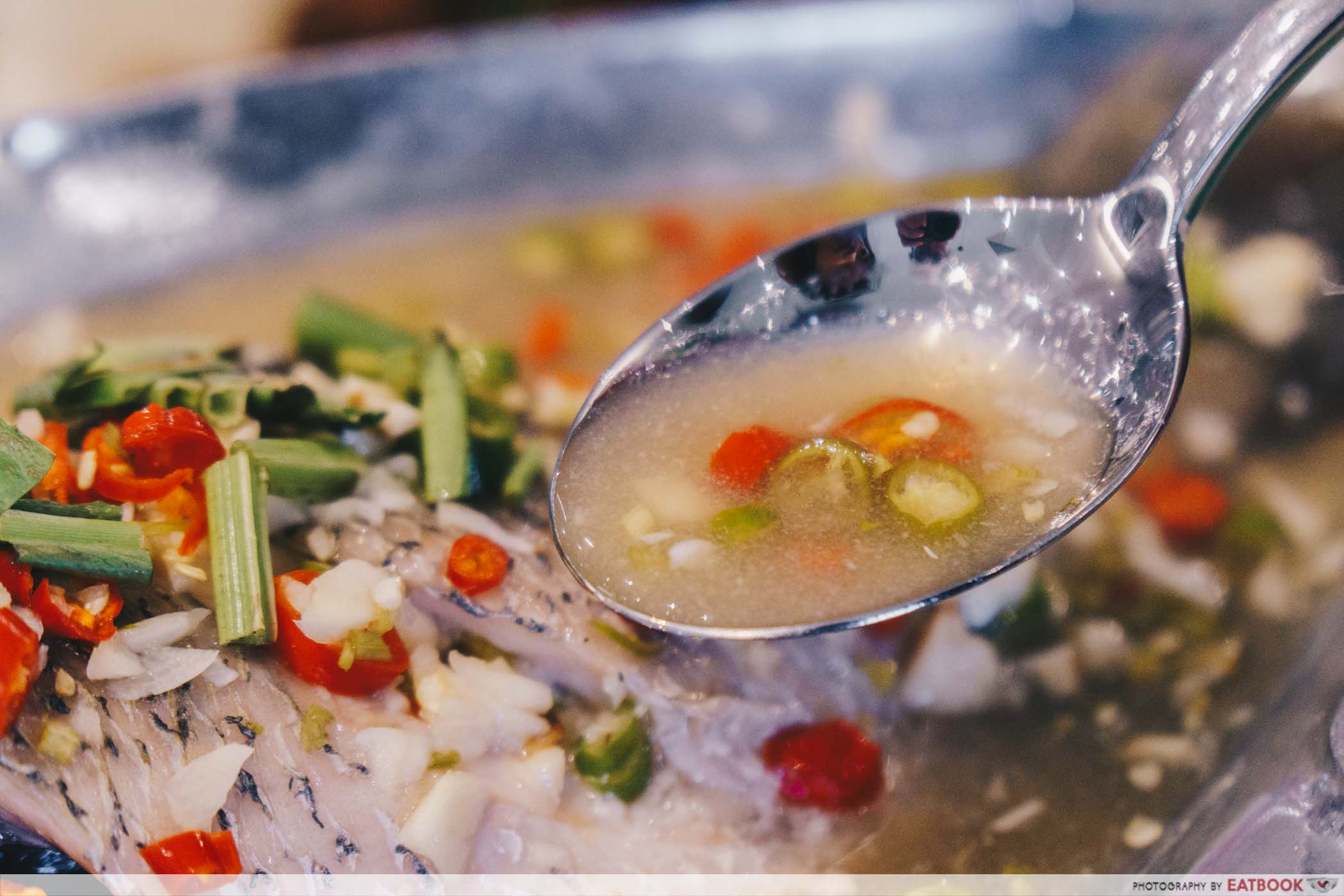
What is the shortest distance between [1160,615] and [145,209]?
2.55 meters

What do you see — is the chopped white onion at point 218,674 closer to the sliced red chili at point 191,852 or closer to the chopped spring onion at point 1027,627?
the sliced red chili at point 191,852

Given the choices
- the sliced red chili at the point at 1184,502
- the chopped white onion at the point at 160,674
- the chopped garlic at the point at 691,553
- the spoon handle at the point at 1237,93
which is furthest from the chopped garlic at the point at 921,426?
the chopped white onion at the point at 160,674

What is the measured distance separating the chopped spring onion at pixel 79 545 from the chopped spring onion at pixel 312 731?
0.26 m

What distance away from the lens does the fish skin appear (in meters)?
1.18

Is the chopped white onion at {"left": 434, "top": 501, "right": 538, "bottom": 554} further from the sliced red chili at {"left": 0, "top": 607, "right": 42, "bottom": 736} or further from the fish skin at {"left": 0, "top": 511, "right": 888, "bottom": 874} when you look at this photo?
the sliced red chili at {"left": 0, "top": 607, "right": 42, "bottom": 736}

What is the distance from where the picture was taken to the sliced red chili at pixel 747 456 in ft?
4.30

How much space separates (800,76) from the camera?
2.73 m

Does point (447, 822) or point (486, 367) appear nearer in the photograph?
point (447, 822)

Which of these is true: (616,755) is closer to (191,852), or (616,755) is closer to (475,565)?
(475,565)

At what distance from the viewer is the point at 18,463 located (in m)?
1.18

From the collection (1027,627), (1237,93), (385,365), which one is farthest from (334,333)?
(1237,93)

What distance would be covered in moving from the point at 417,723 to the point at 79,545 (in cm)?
46

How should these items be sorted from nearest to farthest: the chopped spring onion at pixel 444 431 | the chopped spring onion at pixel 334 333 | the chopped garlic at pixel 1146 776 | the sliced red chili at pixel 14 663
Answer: the sliced red chili at pixel 14 663 → the chopped spring onion at pixel 444 431 → the chopped garlic at pixel 1146 776 → the chopped spring onion at pixel 334 333

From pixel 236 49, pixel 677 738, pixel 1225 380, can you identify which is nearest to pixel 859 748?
pixel 677 738
